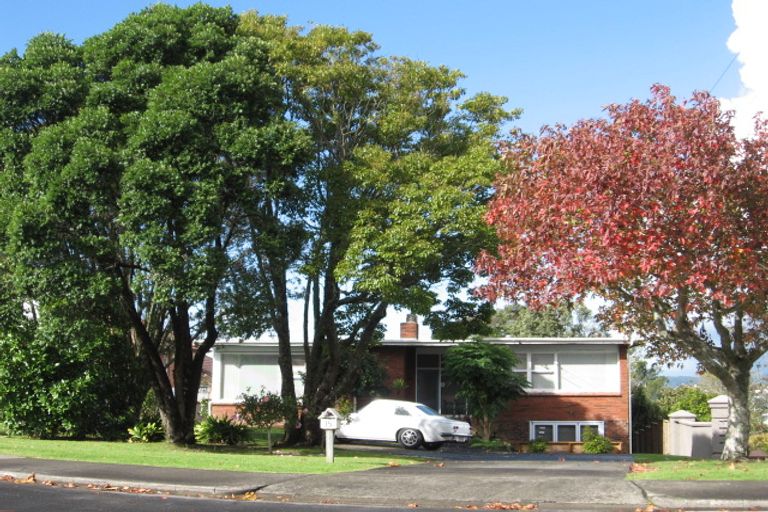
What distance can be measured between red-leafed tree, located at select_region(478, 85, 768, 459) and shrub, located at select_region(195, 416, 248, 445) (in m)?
10.9

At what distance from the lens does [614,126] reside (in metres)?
14.4

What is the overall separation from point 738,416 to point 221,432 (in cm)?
1367

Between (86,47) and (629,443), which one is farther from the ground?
(86,47)

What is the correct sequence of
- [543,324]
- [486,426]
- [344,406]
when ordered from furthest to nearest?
[543,324]
[486,426]
[344,406]

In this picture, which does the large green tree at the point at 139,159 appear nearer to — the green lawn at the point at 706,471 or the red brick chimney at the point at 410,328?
the green lawn at the point at 706,471

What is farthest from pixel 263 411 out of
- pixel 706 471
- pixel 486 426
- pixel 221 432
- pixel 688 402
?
pixel 688 402

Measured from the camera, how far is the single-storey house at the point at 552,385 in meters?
30.9

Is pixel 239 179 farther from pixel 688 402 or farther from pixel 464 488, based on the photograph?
pixel 688 402

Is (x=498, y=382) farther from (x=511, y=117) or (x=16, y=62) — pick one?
(x=16, y=62)

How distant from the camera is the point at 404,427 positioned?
25766mm

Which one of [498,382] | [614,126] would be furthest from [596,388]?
[614,126]

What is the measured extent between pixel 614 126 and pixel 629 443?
61.7 ft

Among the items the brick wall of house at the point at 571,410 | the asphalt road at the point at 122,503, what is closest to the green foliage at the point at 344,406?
the brick wall of house at the point at 571,410

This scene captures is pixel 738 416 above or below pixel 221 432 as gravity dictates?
above
